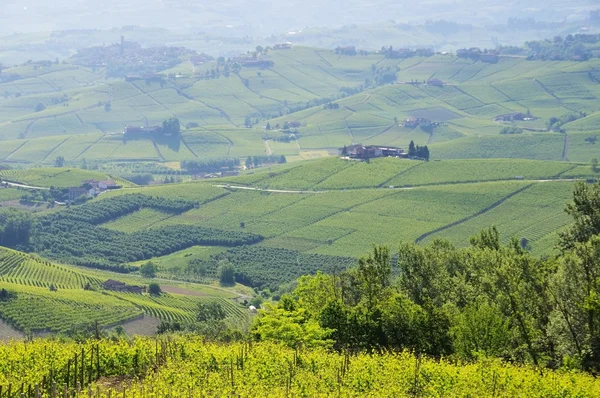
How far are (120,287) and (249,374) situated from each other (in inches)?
3470

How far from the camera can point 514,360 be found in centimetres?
5094

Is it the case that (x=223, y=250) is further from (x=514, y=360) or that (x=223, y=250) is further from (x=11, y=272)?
(x=514, y=360)

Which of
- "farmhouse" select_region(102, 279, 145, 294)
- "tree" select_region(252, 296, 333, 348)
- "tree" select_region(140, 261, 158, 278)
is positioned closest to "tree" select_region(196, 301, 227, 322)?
"farmhouse" select_region(102, 279, 145, 294)

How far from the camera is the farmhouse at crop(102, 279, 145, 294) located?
127000 millimetres

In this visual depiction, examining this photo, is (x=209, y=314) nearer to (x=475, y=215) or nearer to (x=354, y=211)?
(x=354, y=211)

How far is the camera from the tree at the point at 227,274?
141000mm

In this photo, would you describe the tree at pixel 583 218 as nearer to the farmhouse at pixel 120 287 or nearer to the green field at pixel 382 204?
the green field at pixel 382 204

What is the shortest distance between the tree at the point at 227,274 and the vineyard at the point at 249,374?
306ft

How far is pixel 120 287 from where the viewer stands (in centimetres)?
12800

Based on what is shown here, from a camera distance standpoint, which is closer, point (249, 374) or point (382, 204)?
point (249, 374)

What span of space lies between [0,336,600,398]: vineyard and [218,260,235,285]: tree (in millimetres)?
93134

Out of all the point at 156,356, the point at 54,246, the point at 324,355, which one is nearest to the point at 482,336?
the point at 324,355

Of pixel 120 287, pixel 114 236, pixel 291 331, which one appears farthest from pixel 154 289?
pixel 291 331

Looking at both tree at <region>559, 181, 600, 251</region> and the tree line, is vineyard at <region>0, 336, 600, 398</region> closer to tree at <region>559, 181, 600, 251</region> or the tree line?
→ the tree line
